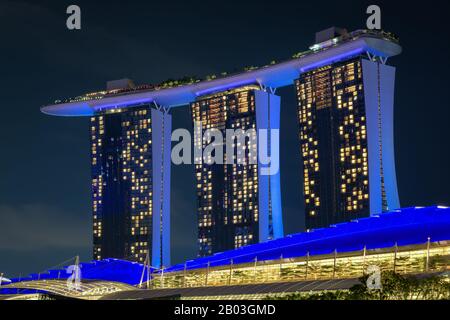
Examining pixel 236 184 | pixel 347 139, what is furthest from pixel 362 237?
pixel 236 184

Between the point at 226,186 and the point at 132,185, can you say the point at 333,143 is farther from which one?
the point at 132,185

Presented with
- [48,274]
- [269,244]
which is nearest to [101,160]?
[48,274]

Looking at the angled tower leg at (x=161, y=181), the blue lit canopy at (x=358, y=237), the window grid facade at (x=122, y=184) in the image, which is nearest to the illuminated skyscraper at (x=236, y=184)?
the angled tower leg at (x=161, y=181)

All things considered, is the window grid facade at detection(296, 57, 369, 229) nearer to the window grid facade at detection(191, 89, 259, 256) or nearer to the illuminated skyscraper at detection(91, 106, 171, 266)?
the window grid facade at detection(191, 89, 259, 256)
